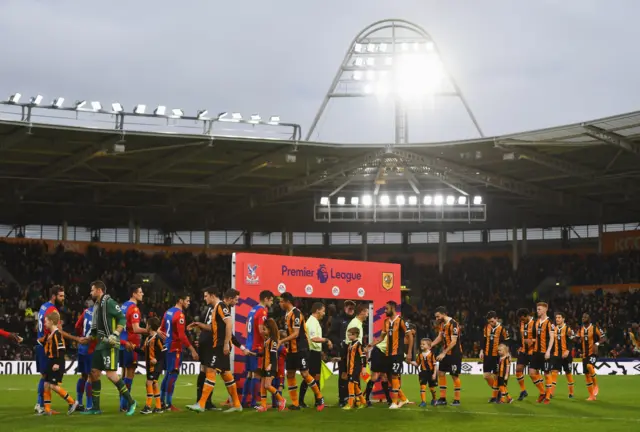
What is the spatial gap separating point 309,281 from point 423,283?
3591 centimetres

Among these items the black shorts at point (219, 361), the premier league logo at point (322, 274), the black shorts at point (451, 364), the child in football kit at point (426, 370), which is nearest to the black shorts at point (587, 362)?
the black shorts at point (451, 364)

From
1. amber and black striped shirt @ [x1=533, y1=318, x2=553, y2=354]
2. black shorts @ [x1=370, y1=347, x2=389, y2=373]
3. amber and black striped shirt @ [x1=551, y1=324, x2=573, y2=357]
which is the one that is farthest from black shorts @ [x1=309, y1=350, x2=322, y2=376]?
amber and black striped shirt @ [x1=551, y1=324, x2=573, y2=357]

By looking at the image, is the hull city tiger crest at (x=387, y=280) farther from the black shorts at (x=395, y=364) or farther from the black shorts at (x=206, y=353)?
the black shorts at (x=206, y=353)

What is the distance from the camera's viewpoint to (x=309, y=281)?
22328 millimetres

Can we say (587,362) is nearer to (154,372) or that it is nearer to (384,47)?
(154,372)

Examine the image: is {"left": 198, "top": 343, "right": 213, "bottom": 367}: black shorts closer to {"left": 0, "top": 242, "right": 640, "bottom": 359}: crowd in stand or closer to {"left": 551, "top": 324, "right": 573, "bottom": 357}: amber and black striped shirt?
{"left": 551, "top": 324, "right": 573, "bottom": 357}: amber and black striped shirt

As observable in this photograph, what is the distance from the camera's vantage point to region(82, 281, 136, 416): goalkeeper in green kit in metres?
16.2

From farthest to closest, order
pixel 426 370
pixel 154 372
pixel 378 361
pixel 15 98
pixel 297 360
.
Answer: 1. pixel 15 98
2. pixel 426 370
3. pixel 378 361
4. pixel 297 360
5. pixel 154 372

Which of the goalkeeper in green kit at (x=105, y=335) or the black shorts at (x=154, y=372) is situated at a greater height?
the goalkeeper in green kit at (x=105, y=335)

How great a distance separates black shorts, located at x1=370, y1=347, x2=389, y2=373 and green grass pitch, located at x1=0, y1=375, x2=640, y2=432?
81 centimetres

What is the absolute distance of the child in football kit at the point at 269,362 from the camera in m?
17.9

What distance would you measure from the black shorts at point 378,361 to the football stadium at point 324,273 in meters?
0.16

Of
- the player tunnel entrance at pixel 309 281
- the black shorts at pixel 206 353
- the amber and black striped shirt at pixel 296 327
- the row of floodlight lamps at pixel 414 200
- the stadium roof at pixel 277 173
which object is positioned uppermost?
the stadium roof at pixel 277 173

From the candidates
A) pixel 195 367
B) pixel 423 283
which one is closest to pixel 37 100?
pixel 195 367
